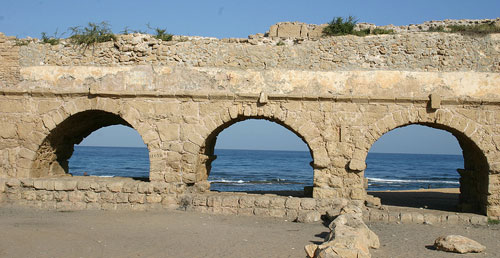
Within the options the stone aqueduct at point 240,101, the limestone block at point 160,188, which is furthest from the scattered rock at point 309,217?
the limestone block at point 160,188

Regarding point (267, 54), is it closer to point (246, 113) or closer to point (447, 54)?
point (246, 113)

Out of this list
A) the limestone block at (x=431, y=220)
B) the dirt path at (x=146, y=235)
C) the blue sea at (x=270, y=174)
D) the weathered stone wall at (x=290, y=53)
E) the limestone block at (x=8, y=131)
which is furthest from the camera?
the blue sea at (x=270, y=174)

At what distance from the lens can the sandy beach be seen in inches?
231

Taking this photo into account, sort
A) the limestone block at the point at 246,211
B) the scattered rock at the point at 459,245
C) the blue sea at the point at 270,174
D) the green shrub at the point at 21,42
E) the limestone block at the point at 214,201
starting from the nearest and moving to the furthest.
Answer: the scattered rock at the point at 459,245 → the limestone block at the point at 246,211 → the limestone block at the point at 214,201 → the green shrub at the point at 21,42 → the blue sea at the point at 270,174

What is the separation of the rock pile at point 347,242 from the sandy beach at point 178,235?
32 cm

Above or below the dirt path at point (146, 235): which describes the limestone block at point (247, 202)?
above

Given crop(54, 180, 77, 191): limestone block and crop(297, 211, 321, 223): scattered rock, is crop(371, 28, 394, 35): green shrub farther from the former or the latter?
crop(54, 180, 77, 191): limestone block

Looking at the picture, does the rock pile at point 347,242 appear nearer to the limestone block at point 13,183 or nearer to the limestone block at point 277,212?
the limestone block at point 277,212

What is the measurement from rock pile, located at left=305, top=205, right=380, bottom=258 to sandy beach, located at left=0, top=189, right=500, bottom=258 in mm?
316

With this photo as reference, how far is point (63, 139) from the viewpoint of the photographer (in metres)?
10.1

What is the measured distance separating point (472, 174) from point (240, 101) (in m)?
4.98

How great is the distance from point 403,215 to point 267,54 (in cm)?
391

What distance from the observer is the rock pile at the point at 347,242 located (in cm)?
472

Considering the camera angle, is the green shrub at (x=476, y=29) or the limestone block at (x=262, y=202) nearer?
the limestone block at (x=262, y=202)
